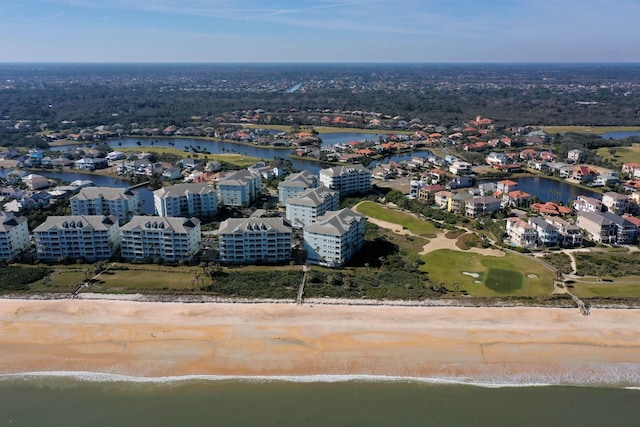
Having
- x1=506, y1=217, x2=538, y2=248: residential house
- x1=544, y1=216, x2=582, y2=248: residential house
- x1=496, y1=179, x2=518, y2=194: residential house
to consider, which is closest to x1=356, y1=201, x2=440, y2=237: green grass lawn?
x1=506, y1=217, x2=538, y2=248: residential house

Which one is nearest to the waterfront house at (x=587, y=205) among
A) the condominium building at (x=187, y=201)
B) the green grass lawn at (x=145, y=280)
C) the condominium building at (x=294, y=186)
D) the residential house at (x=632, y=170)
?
the residential house at (x=632, y=170)

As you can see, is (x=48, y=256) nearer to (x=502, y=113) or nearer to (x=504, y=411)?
(x=504, y=411)

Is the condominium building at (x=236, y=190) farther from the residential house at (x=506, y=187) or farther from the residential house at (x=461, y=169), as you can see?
the residential house at (x=461, y=169)

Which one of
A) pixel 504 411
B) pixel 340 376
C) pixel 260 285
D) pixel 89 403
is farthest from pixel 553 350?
pixel 89 403

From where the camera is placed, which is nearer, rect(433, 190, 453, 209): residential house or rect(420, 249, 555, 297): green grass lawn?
rect(420, 249, 555, 297): green grass lawn

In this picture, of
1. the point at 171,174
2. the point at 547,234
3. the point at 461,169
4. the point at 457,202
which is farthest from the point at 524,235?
the point at 171,174

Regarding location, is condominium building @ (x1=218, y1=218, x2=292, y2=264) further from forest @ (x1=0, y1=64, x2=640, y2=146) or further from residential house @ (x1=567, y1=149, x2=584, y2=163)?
forest @ (x1=0, y1=64, x2=640, y2=146)
